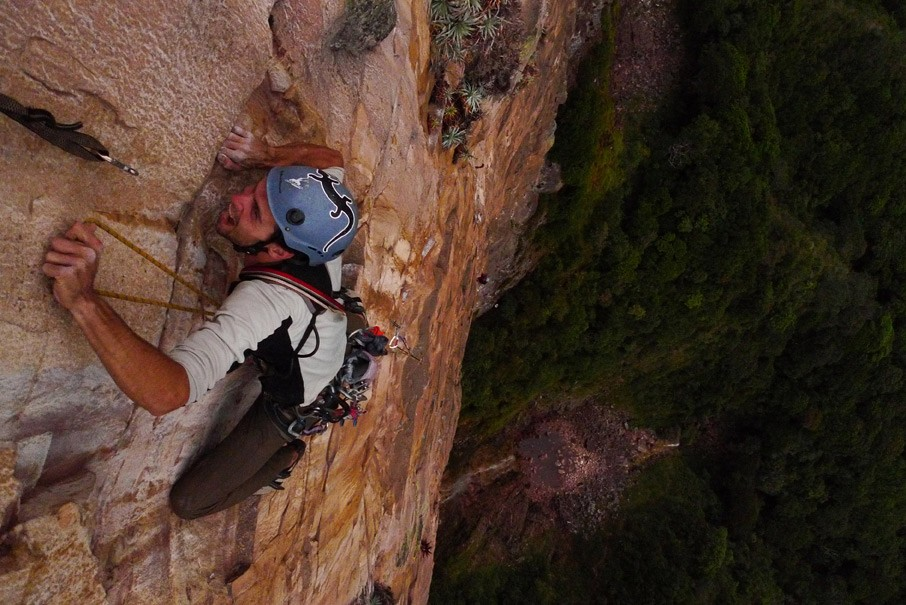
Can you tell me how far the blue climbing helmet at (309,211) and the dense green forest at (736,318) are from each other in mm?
7891

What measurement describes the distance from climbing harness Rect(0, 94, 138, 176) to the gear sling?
83 centimetres

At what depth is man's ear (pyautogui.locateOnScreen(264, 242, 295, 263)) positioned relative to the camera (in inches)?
110

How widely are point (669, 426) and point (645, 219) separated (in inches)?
356

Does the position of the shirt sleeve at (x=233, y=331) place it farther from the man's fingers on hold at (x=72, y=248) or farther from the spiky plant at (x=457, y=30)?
the spiky plant at (x=457, y=30)

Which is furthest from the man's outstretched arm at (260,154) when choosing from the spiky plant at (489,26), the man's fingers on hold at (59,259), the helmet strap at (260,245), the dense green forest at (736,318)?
the dense green forest at (736,318)

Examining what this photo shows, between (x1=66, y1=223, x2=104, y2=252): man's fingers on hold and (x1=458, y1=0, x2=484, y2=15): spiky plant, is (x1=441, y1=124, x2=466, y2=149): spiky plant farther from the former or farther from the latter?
(x1=66, y1=223, x2=104, y2=252): man's fingers on hold

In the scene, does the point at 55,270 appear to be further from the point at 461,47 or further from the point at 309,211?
the point at 461,47

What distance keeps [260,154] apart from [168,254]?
784 millimetres

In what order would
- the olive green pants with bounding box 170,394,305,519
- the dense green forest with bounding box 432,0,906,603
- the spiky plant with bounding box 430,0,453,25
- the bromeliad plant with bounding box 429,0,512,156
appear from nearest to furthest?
the olive green pants with bounding box 170,394,305,519 < the spiky plant with bounding box 430,0,453,25 < the bromeliad plant with bounding box 429,0,512,156 < the dense green forest with bounding box 432,0,906,603

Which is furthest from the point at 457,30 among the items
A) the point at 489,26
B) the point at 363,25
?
the point at 363,25

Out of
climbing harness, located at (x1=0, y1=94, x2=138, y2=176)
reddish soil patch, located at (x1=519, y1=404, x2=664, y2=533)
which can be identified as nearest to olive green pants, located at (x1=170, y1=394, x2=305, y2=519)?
climbing harness, located at (x1=0, y1=94, x2=138, y2=176)

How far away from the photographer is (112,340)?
2.05 meters

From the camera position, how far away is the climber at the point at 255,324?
6.84 feet

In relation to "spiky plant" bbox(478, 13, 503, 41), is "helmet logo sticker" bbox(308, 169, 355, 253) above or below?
below
